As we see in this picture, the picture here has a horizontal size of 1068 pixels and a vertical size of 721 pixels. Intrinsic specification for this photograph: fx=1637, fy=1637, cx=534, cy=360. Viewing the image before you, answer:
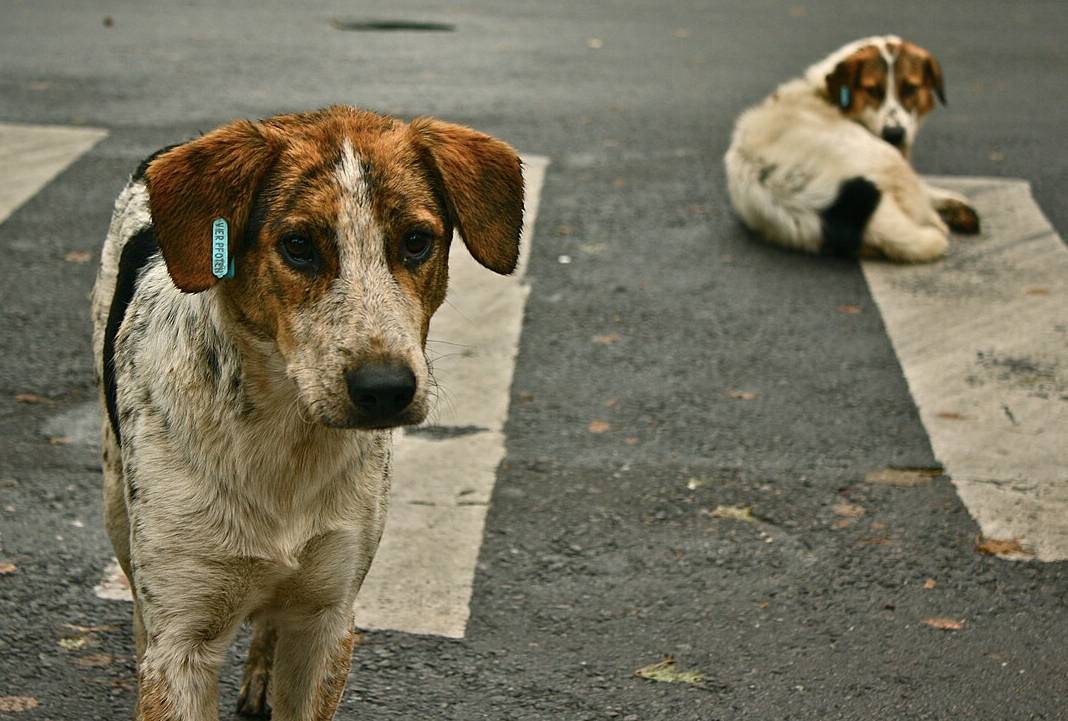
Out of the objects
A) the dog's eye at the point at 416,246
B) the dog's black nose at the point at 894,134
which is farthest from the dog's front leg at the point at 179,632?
the dog's black nose at the point at 894,134

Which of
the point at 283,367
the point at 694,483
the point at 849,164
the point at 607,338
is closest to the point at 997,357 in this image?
the point at 607,338

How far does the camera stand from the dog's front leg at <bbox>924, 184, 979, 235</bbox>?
923 centimetres

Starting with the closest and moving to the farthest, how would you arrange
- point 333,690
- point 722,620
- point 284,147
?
point 284,147, point 333,690, point 722,620

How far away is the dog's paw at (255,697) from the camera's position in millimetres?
4723

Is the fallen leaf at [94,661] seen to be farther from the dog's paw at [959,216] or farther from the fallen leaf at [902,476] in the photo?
the dog's paw at [959,216]

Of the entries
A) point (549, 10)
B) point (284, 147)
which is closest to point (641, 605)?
point (284, 147)

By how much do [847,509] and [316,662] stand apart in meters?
2.62

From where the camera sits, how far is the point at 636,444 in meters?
6.62

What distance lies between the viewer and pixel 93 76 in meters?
11.9

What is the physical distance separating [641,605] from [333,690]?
152 centimetres

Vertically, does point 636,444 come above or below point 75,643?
below

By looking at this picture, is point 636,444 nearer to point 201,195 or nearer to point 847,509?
point 847,509

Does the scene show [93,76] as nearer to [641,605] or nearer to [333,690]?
[641,605]

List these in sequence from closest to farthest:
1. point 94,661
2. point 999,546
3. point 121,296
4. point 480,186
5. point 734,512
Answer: point 480,186, point 121,296, point 94,661, point 999,546, point 734,512
